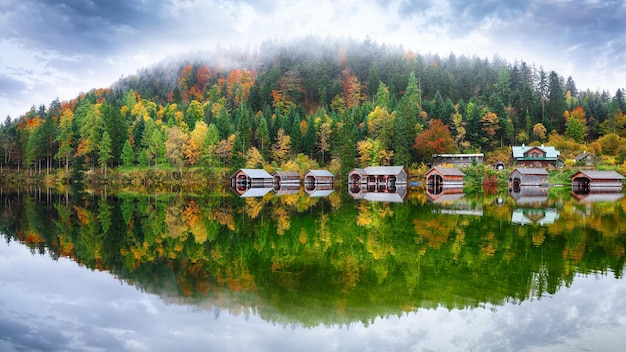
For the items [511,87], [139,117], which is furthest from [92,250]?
[511,87]

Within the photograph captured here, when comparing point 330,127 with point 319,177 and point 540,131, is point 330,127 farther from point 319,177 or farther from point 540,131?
point 540,131

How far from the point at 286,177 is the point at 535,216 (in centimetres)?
5115

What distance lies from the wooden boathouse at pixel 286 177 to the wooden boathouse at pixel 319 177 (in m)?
1.88

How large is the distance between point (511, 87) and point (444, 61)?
26232 millimetres

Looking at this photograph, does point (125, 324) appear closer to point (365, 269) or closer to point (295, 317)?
point (295, 317)

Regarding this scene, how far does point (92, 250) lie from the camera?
54.0 ft

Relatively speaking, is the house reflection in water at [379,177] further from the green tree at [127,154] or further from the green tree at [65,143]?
the green tree at [65,143]

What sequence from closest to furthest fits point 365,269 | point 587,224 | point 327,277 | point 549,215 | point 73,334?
point 73,334 < point 327,277 < point 365,269 < point 587,224 < point 549,215

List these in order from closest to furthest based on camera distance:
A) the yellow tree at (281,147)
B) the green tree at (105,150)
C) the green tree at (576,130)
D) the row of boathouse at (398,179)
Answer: the row of boathouse at (398,179)
the green tree at (105,150)
the yellow tree at (281,147)
the green tree at (576,130)

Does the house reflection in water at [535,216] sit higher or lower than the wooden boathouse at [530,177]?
lower

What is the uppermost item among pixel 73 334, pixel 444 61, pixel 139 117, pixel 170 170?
pixel 444 61

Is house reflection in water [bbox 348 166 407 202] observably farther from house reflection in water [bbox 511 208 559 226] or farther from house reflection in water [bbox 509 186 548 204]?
house reflection in water [bbox 511 208 559 226]

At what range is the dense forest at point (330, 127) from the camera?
7619 cm

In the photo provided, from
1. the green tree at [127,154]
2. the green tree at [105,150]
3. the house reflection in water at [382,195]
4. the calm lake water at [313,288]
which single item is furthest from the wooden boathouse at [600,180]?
the green tree at [105,150]
